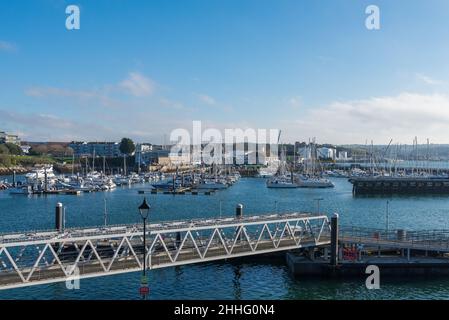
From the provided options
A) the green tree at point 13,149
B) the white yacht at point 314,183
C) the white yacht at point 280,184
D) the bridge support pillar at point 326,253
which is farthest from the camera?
the green tree at point 13,149

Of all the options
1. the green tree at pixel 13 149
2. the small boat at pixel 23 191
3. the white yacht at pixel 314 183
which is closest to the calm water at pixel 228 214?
the small boat at pixel 23 191

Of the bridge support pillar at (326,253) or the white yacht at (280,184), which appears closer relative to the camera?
the bridge support pillar at (326,253)

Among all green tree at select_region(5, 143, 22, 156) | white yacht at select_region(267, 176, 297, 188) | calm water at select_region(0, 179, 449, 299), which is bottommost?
calm water at select_region(0, 179, 449, 299)

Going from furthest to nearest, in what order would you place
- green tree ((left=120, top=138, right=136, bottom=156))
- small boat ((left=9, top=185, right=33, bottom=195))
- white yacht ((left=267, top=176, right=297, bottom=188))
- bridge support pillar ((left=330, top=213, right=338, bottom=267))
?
green tree ((left=120, top=138, right=136, bottom=156))
white yacht ((left=267, top=176, right=297, bottom=188))
small boat ((left=9, top=185, right=33, bottom=195))
bridge support pillar ((left=330, top=213, right=338, bottom=267))

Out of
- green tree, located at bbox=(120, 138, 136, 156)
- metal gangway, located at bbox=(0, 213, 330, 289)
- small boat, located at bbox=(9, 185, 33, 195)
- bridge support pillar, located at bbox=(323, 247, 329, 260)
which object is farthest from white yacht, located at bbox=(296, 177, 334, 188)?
green tree, located at bbox=(120, 138, 136, 156)

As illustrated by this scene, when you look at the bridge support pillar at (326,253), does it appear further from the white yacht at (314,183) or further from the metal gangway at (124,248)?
the white yacht at (314,183)

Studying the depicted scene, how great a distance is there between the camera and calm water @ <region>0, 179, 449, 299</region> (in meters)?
25.0

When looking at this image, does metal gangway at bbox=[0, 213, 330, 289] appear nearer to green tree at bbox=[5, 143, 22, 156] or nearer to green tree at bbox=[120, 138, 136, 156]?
green tree at bbox=[120, 138, 136, 156]

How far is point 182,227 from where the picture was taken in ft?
81.9

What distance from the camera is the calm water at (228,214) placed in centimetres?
2502

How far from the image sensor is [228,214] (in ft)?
190

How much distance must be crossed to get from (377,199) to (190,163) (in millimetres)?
95127
